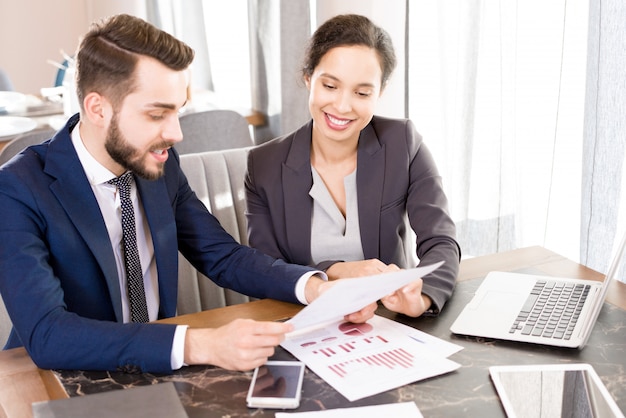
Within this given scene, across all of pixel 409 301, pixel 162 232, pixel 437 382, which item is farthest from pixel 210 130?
pixel 437 382

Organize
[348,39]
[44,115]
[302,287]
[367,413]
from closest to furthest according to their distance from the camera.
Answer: [367,413] → [302,287] → [348,39] → [44,115]

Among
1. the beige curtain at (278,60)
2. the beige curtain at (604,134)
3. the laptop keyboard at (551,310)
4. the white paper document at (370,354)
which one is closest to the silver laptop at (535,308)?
the laptop keyboard at (551,310)

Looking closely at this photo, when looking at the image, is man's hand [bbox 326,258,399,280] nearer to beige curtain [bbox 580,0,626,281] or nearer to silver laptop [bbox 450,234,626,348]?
silver laptop [bbox 450,234,626,348]

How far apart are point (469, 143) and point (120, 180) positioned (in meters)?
1.61

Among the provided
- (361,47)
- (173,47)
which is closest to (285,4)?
(361,47)

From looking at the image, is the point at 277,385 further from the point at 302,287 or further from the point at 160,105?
the point at 160,105

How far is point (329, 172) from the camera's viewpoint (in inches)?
84.7

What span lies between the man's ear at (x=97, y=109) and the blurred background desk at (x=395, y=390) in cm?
43

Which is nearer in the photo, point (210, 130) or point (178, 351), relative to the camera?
point (178, 351)

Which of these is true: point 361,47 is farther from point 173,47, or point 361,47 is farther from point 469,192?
point 469,192

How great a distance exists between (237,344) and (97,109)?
1.96 ft

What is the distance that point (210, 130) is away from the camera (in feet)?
10.0

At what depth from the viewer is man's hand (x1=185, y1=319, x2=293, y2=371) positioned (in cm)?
142

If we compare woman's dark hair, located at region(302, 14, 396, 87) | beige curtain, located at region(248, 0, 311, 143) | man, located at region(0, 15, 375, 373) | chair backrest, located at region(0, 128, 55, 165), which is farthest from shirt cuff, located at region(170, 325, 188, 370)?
beige curtain, located at region(248, 0, 311, 143)
